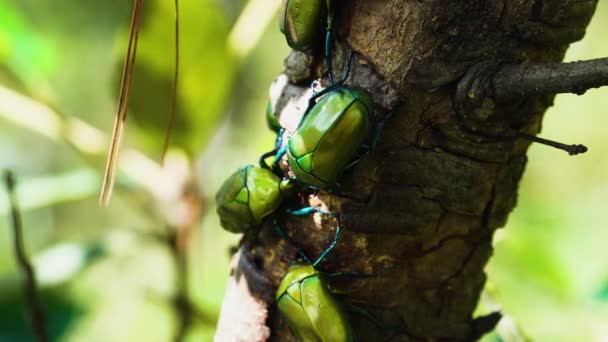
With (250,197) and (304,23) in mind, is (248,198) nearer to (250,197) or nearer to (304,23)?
(250,197)

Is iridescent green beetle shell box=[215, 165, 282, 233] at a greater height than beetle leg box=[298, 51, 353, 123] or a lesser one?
lesser

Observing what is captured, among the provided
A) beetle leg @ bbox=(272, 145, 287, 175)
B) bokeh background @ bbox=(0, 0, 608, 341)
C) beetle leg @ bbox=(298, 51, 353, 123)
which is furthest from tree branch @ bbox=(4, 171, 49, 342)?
beetle leg @ bbox=(298, 51, 353, 123)

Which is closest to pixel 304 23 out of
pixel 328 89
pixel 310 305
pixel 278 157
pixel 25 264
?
pixel 328 89

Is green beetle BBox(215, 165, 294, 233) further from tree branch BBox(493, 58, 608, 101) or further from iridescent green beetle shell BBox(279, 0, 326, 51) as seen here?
tree branch BBox(493, 58, 608, 101)

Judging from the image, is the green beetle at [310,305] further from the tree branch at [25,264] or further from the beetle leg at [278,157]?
the tree branch at [25,264]

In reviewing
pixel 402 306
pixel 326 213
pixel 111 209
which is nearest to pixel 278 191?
pixel 326 213
